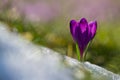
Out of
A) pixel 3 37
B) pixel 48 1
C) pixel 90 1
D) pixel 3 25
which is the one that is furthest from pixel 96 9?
pixel 3 37

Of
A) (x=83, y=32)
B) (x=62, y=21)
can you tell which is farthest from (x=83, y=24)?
(x=62, y=21)

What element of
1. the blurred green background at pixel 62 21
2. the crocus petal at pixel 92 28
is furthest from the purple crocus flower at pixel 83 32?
the blurred green background at pixel 62 21

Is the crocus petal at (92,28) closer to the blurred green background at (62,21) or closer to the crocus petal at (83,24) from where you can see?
the crocus petal at (83,24)

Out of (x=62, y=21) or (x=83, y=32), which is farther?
(x=62, y=21)

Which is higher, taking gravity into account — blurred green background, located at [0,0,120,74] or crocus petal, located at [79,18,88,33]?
crocus petal, located at [79,18,88,33]

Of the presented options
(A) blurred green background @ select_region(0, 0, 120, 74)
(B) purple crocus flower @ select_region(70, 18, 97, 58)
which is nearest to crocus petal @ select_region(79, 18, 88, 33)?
(B) purple crocus flower @ select_region(70, 18, 97, 58)

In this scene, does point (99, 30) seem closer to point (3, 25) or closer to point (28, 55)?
point (3, 25)

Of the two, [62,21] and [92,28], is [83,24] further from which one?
[62,21]

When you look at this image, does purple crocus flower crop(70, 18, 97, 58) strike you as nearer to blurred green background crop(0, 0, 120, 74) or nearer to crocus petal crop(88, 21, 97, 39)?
crocus petal crop(88, 21, 97, 39)

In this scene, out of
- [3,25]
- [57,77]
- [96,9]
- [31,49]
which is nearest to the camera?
[57,77]
